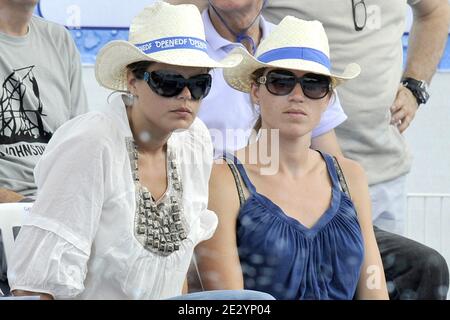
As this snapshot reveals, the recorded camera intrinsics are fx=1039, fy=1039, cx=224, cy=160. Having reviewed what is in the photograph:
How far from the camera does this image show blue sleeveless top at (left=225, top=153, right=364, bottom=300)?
1641 mm

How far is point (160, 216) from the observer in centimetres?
152

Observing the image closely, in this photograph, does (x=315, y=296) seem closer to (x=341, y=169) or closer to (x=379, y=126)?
(x=341, y=169)

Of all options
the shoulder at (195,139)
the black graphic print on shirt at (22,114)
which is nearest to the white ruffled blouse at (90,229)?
the shoulder at (195,139)

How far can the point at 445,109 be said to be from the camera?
9.04ft

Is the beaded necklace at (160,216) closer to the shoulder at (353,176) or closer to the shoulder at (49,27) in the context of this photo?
the shoulder at (353,176)

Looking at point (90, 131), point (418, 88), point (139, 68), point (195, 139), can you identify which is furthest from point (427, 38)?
point (90, 131)

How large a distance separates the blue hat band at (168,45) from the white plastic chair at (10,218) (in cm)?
36

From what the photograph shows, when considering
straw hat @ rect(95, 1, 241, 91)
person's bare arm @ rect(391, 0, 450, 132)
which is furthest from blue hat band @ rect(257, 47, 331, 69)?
person's bare arm @ rect(391, 0, 450, 132)

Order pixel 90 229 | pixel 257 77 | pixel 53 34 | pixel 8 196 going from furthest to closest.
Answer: pixel 53 34
pixel 8 196
pixel 257 77
pixel 90 229

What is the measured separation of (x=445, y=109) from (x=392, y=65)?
2.04ft

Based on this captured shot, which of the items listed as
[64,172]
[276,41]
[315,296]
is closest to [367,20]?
[276,41]

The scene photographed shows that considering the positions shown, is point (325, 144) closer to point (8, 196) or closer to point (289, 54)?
point (289, 54)

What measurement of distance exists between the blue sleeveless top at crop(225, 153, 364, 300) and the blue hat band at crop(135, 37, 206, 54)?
0.26 m

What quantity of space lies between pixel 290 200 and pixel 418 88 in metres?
0.75
